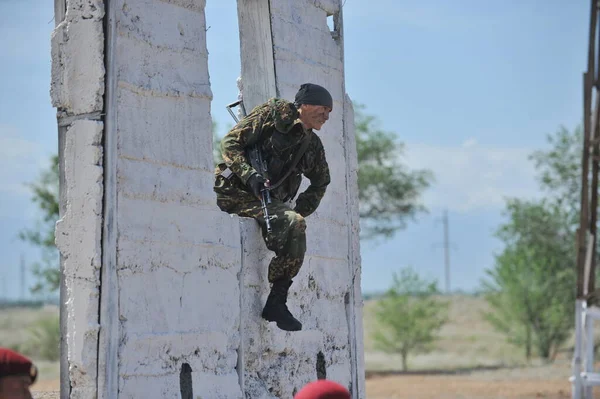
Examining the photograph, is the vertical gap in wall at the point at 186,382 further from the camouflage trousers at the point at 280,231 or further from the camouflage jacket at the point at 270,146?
the camouflage jacket at the point at 270,146

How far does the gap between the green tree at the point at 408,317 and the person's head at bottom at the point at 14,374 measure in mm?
24121

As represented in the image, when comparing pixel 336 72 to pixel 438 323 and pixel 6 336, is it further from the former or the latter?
pixel 6 336

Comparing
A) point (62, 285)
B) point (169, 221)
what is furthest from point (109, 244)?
point (169, 221)

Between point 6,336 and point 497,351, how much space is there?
22.1m

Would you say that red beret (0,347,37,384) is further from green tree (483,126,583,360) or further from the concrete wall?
green tree (483,126,583,360)

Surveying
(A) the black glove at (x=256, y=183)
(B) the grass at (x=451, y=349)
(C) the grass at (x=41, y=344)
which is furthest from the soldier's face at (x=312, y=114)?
(B) the grass at (x=451, y=349)

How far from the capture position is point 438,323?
90.5 feet

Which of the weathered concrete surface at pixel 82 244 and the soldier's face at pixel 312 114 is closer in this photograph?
the weathered concrete surface at pixel 82 244

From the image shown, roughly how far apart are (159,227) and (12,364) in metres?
2.20

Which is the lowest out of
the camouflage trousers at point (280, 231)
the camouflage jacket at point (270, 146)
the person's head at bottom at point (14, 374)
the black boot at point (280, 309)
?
the person's head at bottom at point (14, 374)

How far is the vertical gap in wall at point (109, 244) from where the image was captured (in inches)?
205

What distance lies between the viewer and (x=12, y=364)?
354 cm

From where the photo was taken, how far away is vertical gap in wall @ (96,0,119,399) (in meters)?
5.22

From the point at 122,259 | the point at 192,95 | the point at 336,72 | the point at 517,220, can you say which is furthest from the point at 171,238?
the point at 517,220
